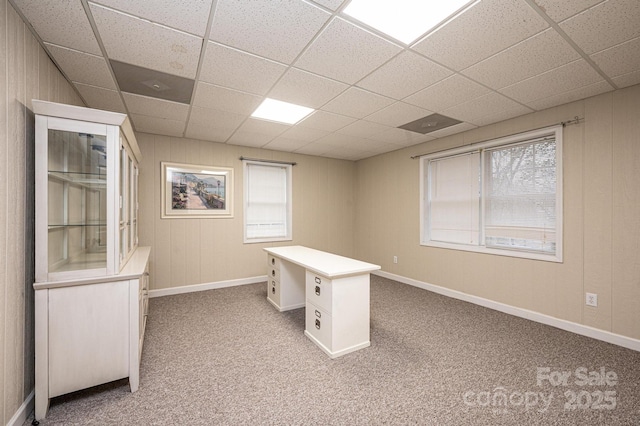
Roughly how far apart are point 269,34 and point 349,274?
1.89 m

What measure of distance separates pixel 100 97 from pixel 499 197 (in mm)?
4650

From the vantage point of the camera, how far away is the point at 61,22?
161 cm

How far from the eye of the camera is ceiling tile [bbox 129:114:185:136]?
3293 millimetres

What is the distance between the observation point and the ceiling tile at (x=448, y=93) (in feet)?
7.80

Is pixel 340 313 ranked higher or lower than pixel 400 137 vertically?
lower

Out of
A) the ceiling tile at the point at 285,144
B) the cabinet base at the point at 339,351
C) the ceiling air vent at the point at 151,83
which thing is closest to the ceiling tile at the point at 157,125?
the ceiling air vent at the point at 151,83

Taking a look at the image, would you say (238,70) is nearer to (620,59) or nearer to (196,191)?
(196,191)

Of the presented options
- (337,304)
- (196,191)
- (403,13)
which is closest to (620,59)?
(403,13)

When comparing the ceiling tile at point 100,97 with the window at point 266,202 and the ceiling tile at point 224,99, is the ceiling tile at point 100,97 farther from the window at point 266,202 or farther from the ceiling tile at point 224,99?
the window at point 266,202

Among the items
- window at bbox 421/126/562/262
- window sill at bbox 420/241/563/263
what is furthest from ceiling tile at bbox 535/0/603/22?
window sill at bbox 420/241/563/263

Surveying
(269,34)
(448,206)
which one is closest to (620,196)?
(448,206)

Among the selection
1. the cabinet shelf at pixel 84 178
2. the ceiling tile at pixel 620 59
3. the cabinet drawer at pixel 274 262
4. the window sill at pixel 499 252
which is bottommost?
the cabinet drawer at pixel 274 262

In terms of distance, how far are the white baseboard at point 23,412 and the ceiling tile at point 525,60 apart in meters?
3.80

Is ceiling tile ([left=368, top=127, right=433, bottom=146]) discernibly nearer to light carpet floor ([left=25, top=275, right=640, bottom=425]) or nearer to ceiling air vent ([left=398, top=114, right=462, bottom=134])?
ceiling air vent ([left=398, top=114, right=462, bottom=134])
